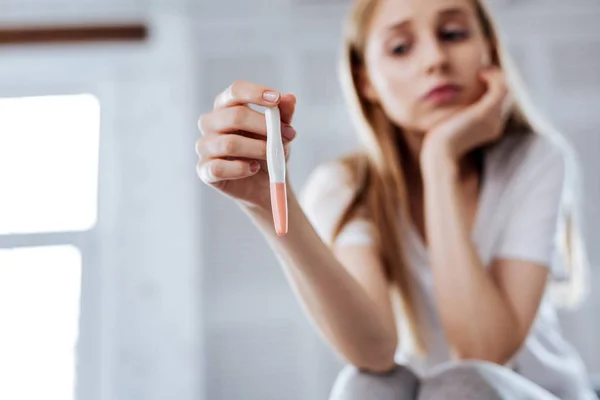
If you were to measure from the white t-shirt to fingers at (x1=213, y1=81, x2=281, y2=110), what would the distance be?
1.34ft

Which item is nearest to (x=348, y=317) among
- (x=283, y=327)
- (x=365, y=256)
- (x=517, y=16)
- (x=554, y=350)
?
(x=365, y=256)

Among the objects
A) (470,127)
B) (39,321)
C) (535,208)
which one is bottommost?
(39,321)

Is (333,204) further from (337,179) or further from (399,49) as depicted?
(399,49)

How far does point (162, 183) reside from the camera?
211cm

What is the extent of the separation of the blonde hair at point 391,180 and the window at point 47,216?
145cm

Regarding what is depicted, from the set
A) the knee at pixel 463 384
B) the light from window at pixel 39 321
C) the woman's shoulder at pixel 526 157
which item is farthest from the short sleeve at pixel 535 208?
the light from window at pixel 39 321

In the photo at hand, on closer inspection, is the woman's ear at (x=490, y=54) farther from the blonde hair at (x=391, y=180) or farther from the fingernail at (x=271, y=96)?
the fingernail at (x=271, y=96)

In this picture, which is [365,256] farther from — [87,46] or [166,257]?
[87,46]

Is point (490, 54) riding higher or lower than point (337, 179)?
higher

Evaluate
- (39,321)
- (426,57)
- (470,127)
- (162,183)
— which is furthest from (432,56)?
(39,321)

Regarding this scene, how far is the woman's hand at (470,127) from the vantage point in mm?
775

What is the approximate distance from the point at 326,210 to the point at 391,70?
25 cm

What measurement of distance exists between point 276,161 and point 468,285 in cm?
36

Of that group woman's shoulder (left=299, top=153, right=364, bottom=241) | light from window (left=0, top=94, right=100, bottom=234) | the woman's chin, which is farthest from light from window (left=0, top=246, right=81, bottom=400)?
the woman's chin
